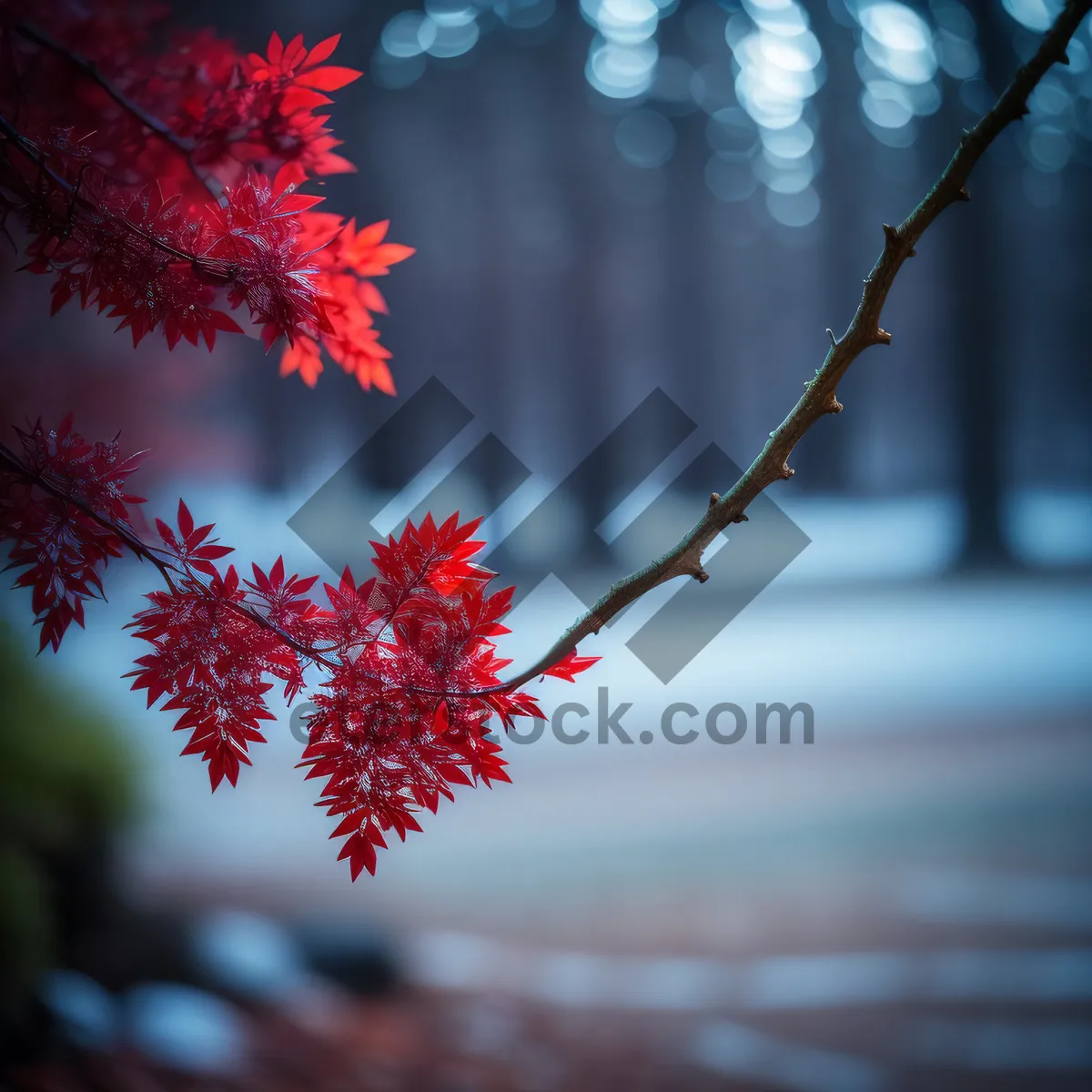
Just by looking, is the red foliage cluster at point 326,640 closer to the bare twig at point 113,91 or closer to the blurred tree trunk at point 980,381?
the bare twig at point 113,91

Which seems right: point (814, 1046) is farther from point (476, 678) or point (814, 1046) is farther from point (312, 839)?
point (476, 678)

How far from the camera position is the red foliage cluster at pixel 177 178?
1.62 feet

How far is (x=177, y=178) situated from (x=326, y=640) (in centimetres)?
37

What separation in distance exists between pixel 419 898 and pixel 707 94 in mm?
1876

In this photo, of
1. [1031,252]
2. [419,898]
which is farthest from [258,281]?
[1031,252]

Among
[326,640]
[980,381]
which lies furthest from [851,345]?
[980,381]

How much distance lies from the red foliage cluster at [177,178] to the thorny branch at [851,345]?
28 cm

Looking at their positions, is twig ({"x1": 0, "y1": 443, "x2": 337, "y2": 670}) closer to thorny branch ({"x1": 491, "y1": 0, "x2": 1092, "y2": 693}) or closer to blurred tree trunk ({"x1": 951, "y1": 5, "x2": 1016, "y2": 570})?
thorny branch ({"x1": 491, "y1": 0, "x2": 1092, "y2": 693})

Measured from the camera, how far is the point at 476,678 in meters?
0.48

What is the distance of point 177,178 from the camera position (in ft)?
1.91

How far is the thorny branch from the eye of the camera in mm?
345

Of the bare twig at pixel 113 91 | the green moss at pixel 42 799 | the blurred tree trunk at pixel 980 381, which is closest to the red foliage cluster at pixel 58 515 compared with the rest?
the bare twig at pixel 113 91

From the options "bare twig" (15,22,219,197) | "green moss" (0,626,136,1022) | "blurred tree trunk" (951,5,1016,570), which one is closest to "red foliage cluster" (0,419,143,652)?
"bare twig" (15,22,219,197)

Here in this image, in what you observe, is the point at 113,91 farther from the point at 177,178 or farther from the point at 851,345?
the point at 851,345
